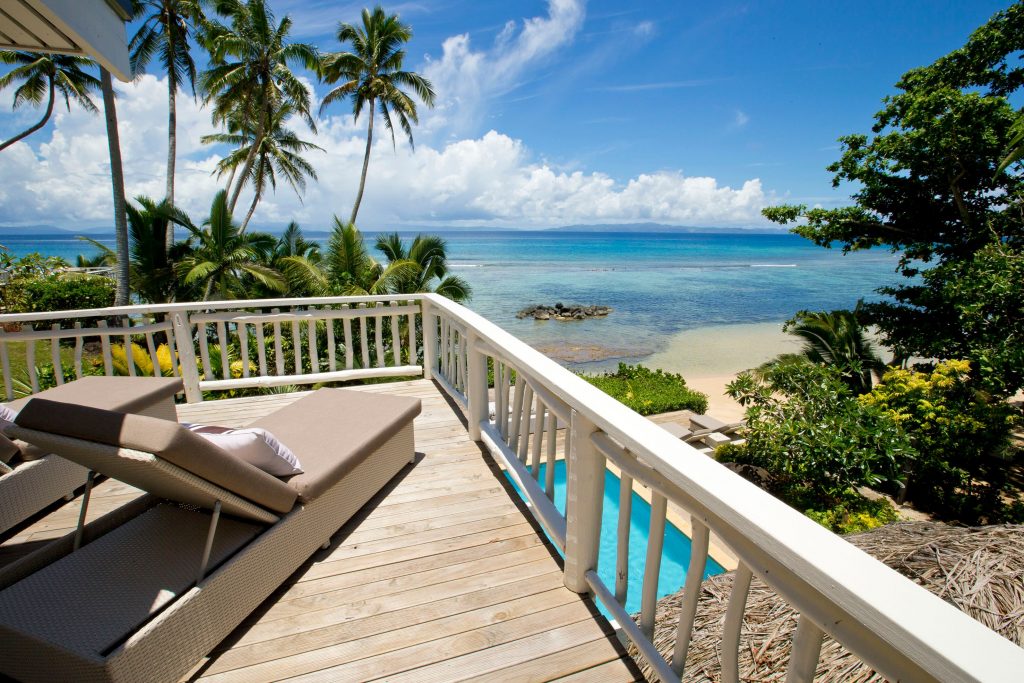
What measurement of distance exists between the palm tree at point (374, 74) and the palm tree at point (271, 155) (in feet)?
10.1

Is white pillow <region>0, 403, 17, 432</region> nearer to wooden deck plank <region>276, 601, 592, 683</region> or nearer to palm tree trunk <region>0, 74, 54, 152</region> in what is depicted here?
wooden deck plank <region>276, 601, 592, 683</region>

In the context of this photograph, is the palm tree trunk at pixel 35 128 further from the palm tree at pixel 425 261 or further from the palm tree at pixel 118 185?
Answer: the palm tree at pixel 425 261

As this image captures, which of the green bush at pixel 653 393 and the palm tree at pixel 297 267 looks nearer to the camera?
the green bush at pixel 653 393

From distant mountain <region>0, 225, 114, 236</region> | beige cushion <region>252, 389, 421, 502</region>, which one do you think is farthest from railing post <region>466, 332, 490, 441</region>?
distant mountain <region>0, 225, 114, 236</region>

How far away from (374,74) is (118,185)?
455 inches

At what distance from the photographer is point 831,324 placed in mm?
12188

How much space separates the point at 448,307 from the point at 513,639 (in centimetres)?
253

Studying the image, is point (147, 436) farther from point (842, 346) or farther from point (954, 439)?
point (842, 346)

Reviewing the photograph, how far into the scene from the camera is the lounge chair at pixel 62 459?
7.86ft

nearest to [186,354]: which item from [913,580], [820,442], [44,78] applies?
[913,580]

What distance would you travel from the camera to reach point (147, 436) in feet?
5.04

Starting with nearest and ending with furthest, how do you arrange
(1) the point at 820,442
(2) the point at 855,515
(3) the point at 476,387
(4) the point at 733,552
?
(4) the point at 733,552, (3) the point at 476,387, (1) the point at 820,442, (2) the point at 855,515

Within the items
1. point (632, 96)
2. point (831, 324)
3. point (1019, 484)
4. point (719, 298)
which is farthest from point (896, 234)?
point (632, 96)

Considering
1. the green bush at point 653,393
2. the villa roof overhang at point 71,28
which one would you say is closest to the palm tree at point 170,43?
the green bush at point 653,393
